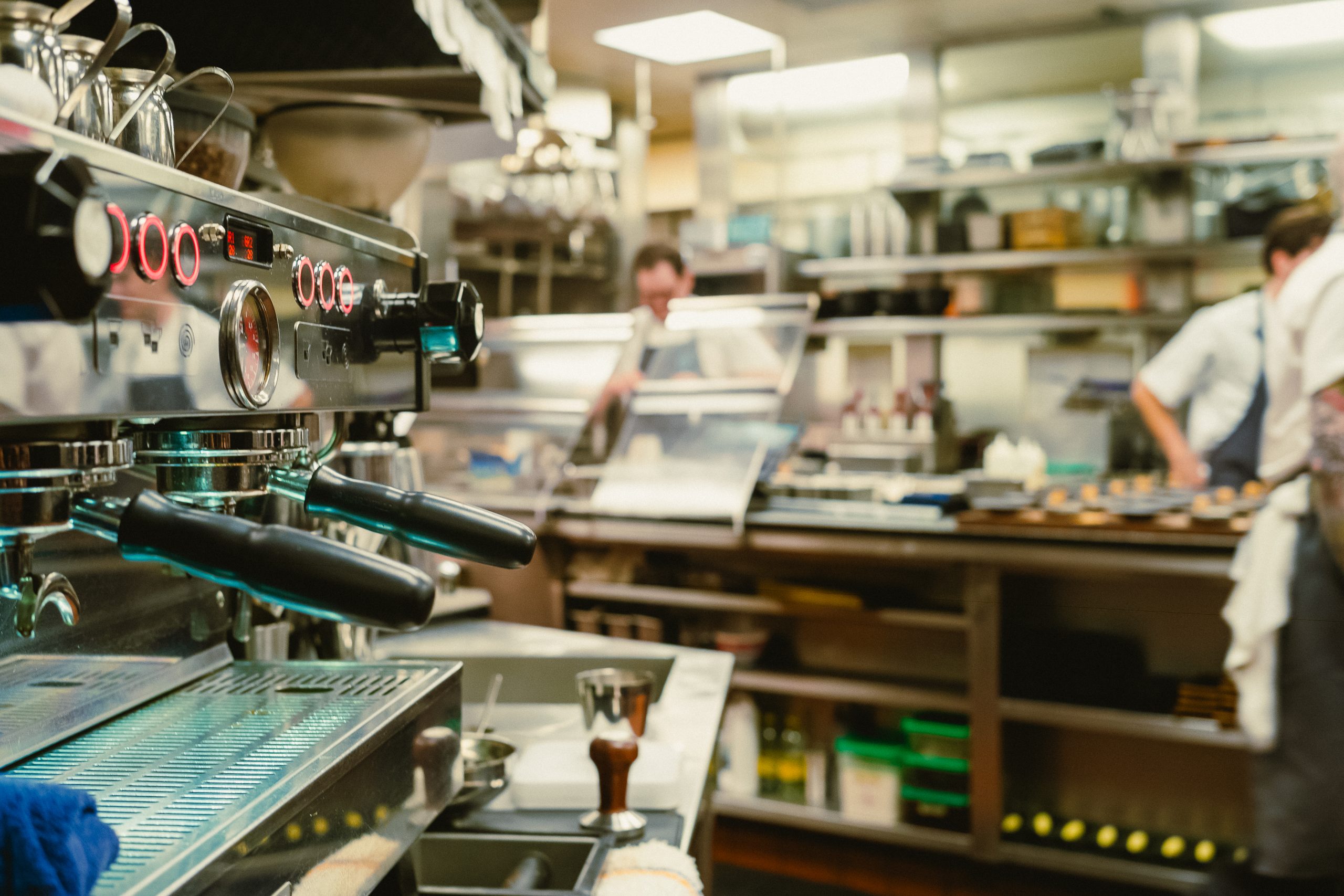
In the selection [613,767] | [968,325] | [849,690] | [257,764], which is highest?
[968,325]

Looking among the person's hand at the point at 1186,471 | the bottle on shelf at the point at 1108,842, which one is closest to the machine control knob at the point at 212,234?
the bottle on shelf at the point at 1108,842

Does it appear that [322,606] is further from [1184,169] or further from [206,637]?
[1184,169]

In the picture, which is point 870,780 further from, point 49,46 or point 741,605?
point 49,46

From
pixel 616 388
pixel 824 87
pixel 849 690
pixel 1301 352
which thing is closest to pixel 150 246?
pixel 1301 352

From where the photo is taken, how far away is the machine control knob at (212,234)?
62cm

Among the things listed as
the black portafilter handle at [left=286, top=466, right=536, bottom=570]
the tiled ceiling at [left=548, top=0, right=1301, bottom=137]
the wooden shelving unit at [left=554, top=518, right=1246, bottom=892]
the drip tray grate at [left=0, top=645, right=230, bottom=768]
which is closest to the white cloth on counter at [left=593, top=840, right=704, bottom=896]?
the black portafilter handle at [left=286, top=466, right=536, bottom=570]

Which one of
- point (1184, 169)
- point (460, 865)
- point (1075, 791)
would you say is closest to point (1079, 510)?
point (1075, 791)

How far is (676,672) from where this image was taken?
1.72m

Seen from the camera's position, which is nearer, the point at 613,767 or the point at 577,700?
the point at 613,767

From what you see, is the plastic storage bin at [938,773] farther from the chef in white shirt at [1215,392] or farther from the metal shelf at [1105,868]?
the chef in white shirt at [1215,392]

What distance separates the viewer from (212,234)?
2.05 feet

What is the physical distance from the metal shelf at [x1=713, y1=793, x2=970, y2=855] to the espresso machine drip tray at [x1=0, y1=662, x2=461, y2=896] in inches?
89.9

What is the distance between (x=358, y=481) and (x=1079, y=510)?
106 inches

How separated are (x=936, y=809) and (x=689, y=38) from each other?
12.7ft
